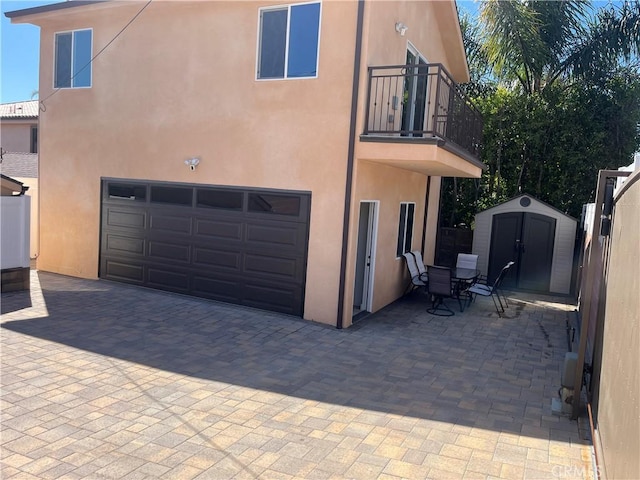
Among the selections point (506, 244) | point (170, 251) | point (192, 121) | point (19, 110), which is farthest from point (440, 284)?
point (19, 110)

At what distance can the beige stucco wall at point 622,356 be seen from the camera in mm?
2664

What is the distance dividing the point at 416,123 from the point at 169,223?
5.79 m

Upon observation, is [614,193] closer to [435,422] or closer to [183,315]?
[435,422]

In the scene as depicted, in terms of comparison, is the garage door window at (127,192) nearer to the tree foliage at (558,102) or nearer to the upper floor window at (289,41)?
the upper floor window at (289,41)

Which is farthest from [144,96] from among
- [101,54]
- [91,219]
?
[91,219]

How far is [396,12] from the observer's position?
360 inches

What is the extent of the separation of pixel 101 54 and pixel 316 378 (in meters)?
8.82

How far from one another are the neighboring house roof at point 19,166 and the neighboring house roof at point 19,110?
3.98m

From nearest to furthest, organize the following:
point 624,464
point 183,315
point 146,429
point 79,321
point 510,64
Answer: point 624,464 < point 146,429 < point 79,321 < point 183,315 < point 510,64

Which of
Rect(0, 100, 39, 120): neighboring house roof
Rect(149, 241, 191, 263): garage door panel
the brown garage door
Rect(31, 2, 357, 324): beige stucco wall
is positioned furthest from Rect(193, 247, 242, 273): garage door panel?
Rect(0, 100, 39, 120): neighboring house roof

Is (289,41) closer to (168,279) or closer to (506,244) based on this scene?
(168,279)

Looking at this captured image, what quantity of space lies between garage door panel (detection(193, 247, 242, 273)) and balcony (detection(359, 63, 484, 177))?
319cm

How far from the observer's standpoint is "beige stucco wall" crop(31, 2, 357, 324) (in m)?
8.45

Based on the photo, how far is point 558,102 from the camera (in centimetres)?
1522
